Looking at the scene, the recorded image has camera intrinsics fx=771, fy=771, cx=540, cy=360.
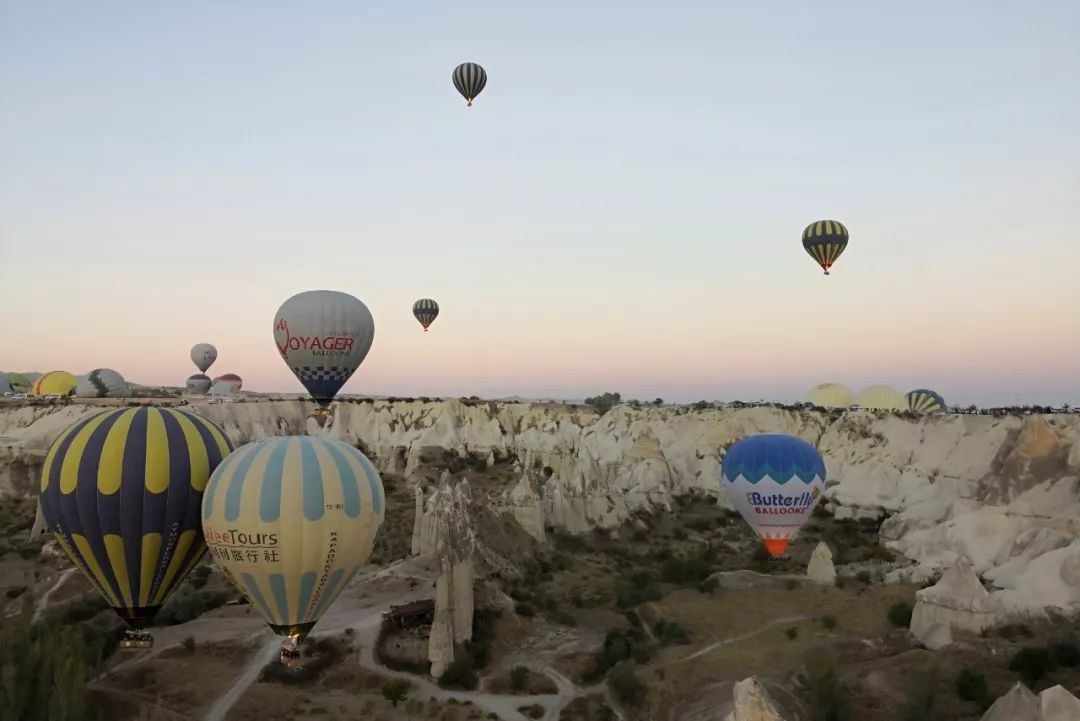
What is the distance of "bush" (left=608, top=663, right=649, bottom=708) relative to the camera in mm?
22172

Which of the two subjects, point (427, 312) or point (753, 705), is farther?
point (427, 312)

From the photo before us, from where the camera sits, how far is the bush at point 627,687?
72.7ft

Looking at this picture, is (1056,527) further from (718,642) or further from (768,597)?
(718,642)

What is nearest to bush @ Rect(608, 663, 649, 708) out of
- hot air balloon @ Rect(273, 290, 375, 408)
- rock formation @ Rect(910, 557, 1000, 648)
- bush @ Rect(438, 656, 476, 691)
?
bush @ Rect(438, 656, 476, 691)

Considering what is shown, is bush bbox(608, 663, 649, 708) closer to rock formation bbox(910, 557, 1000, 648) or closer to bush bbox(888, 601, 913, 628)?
rock formation bbox(910, 557, 1000, 648)

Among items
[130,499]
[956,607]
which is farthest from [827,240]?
[130,499]

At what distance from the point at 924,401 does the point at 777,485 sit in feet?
200

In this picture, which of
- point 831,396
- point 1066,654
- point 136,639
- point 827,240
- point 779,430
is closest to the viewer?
point 136,639

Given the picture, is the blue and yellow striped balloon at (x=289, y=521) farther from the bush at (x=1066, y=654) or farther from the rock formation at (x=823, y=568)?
the rock formation at (x=823, y=568)

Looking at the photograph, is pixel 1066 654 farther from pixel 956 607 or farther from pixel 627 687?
pixel 627 687

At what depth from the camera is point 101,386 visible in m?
83.6

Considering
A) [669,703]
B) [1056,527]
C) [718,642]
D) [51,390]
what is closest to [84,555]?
[669,703]

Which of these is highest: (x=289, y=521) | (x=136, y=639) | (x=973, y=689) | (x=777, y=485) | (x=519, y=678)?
(x=289, y=521)

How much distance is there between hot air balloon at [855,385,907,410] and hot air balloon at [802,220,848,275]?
158ft
